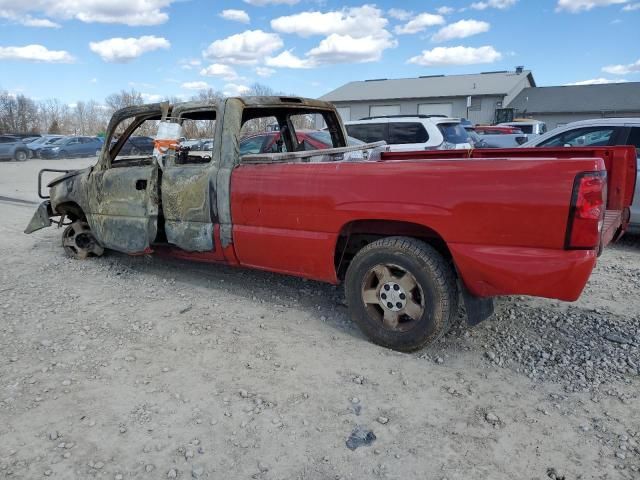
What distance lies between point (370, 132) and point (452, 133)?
1.67m

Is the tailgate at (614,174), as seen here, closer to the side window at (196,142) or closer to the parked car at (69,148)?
the side window at (196,142)

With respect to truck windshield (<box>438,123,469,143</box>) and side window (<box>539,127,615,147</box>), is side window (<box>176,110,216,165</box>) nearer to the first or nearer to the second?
side window (<box>539,127,615,147</box>)

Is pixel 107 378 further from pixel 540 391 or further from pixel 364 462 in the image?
pixel 540 391

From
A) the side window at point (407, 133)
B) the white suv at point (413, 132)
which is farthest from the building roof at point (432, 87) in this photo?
the side window at point (407, 133)

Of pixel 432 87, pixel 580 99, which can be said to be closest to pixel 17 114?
pixel 432 87

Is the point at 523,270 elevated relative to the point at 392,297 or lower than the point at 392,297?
elevated

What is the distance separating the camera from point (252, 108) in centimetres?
479

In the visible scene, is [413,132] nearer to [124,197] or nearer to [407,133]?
[407,133]

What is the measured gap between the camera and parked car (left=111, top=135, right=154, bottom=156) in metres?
5.76

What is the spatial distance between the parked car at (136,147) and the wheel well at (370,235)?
2.93 metres

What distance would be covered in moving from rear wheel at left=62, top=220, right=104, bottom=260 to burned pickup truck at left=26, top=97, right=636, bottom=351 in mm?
595

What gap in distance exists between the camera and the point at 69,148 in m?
27.8

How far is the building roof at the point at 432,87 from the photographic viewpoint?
3956cm

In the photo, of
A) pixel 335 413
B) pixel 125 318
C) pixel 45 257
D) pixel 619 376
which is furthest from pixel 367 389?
pixel 45 257
